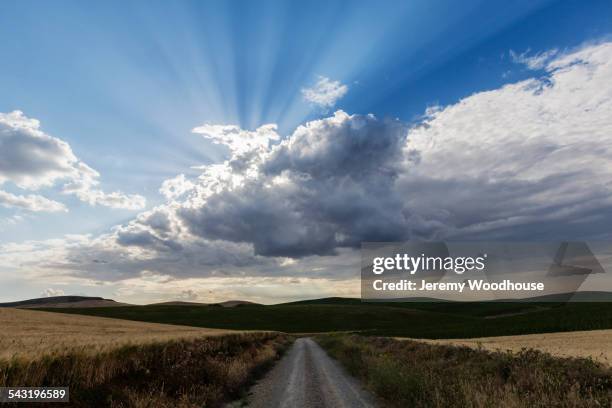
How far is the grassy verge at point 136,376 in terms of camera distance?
34.3 feet

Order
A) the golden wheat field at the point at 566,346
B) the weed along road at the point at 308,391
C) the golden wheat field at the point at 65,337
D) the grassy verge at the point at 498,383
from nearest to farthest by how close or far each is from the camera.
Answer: the grassy verge at the point at 498,383, the golden wheat field at the point at 65,337, the weed along road at the point at 308,391, the golden wheat field at the point at 566,346

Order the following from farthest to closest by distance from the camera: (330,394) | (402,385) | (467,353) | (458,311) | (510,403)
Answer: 1. (458,311)
2. (467,353)
3. (330,394)
4. (402,385)
5. (510,403)

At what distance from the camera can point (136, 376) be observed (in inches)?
544

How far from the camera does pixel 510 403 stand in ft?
35.9

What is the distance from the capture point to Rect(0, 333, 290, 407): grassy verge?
34.3 feet

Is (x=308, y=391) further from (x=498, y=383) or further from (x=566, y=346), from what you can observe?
(x=566, y=346)

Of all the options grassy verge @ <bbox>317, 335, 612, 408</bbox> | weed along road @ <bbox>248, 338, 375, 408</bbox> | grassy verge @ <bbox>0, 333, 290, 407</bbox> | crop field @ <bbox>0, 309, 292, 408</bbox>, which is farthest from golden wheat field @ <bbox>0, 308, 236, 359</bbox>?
grassy verge @ <bbox>317, 335, 612, 408</bbox>

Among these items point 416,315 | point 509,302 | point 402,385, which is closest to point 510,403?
point 402,385

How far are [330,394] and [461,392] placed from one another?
623 cm

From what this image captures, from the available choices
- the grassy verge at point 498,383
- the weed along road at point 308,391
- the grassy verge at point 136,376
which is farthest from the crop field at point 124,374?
the grassy verge at point 498,383

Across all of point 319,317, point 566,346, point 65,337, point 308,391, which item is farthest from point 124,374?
point 319,317

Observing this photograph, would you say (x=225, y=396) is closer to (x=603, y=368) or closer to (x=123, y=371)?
(x=123, y=371)

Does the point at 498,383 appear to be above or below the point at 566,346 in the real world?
above

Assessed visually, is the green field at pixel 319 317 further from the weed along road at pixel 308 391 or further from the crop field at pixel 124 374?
the crop field at pixel 124 374
